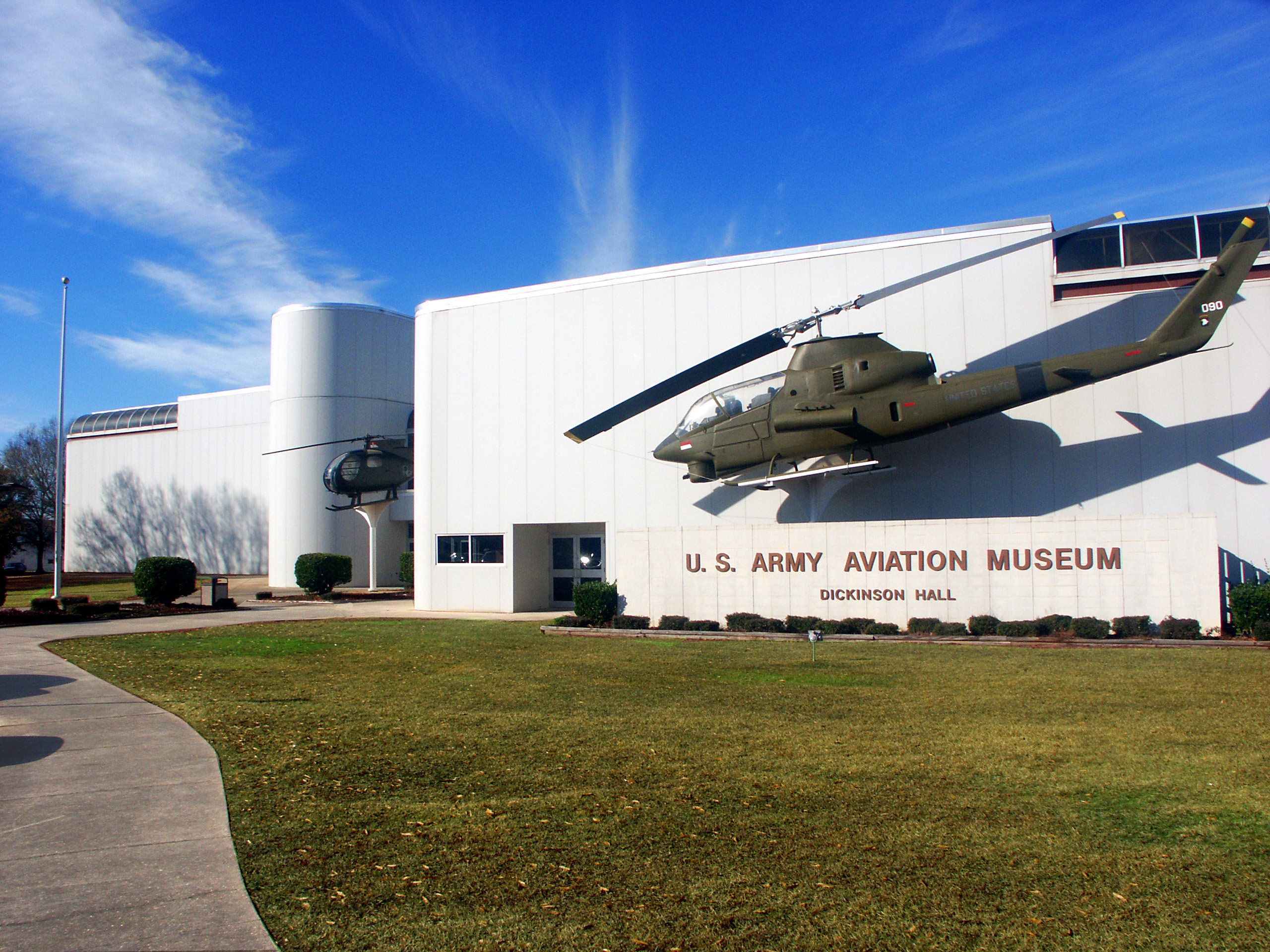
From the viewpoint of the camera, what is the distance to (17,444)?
71.6 metres

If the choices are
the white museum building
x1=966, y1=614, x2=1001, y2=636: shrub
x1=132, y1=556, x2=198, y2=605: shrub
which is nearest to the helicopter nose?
the white museum building

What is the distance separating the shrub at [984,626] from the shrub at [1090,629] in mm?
1328

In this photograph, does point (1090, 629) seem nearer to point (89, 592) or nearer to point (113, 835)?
point (113, 835)

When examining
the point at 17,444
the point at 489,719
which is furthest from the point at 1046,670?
the point at 17,444

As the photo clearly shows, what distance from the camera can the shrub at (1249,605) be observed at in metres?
15.4

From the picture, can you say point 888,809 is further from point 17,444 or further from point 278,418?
point 17,444

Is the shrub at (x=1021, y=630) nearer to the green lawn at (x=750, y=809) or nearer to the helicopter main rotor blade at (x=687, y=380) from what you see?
the green lawn at (x=750, y=809)

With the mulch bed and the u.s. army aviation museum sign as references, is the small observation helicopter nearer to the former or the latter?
the mulch bed

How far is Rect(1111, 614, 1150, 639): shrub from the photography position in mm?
15719

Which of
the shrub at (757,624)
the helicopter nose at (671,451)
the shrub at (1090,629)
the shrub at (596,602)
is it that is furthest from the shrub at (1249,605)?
the shrub at (596,602)

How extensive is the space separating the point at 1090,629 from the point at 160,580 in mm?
26136

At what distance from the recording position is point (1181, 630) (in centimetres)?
1532

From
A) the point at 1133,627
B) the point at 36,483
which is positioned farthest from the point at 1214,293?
the point at 36,483

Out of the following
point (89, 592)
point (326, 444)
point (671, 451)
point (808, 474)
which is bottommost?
point (89, 592)
